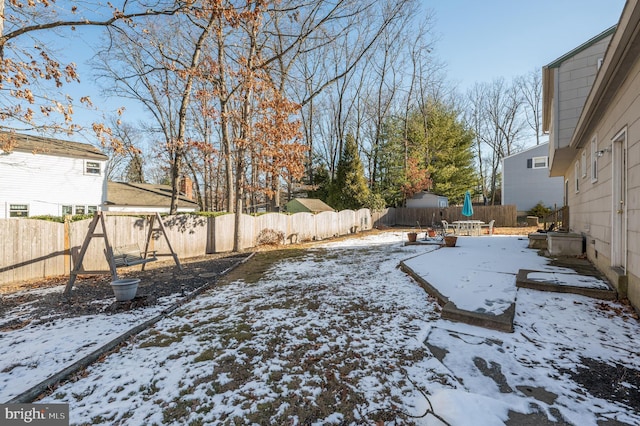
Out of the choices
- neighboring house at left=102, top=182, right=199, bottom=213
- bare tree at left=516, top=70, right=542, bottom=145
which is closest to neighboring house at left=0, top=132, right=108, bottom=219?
neighboring house at left=102, top=182, right=199, bottom=213

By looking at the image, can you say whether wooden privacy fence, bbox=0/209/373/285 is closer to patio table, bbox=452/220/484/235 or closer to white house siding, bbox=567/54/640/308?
patio table, bbox=452/220/484/235

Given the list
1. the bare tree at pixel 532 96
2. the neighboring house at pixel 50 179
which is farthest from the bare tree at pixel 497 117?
the neighboring house at pixel 50 179

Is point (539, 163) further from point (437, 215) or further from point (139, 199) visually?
point (139, 199)

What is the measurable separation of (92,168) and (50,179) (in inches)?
78.1

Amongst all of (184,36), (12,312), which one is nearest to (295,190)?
(184,36)

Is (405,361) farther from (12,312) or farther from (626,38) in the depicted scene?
(12,312)

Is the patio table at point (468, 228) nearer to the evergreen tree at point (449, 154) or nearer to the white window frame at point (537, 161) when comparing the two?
the white window frame at point (537, 161)

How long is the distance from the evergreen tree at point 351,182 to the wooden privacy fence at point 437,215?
1798 mm

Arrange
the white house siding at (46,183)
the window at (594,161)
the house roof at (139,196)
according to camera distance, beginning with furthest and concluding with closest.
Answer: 1. the house roof at (139,196)
2. the white house siding at (46,183)
3. the window at (594,161)

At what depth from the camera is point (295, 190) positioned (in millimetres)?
30641

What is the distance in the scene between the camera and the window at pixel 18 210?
1334 centimetres

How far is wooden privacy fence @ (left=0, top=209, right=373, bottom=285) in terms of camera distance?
235 inches

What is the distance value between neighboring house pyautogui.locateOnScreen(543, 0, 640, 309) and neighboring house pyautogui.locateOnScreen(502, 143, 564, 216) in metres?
16.8

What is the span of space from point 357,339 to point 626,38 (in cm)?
462
